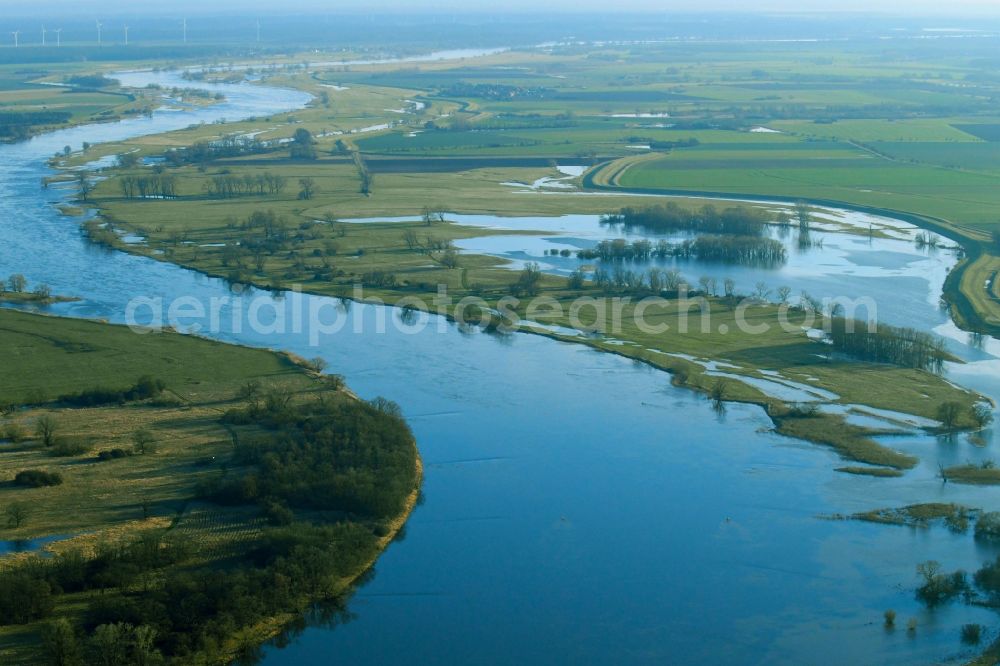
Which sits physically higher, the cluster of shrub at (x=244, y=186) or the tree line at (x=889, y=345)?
the cluster of shrub at (x=244, y=186)

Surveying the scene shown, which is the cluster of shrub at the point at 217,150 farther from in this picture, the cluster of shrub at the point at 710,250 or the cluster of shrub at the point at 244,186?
the cluster of shrub at the point at 710,250

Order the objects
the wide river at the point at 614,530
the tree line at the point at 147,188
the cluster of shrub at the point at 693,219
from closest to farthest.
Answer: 1. the wide river at the point at 614,530
2. the cluster of shrub at the point at 693,219
3. the tree line at the point at 147,188

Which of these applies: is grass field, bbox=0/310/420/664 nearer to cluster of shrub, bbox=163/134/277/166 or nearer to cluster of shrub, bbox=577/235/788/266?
cluster of shrub, bbox=577/235/788/266

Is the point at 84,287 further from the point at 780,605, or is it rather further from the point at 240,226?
the point at 780,605

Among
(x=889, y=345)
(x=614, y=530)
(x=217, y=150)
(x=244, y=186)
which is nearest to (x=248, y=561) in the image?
(x=614, y=530)

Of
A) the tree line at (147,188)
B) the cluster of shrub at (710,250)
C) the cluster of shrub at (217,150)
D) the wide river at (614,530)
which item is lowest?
the wide river at (614,530)

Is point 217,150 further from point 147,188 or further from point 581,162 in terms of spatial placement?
point 581,162

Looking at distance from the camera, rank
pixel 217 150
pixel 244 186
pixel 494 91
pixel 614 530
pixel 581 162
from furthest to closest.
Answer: pixel 494 91 → pixel 217 150 → pixel 581 162 → pixel 244 186 → pixel 614 530

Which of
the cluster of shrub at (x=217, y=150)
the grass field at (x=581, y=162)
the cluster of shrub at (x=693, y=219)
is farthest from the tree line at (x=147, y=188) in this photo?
the cluster of shrub at (x=693, y=219)

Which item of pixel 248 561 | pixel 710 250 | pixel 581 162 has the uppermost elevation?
pixel 581 162

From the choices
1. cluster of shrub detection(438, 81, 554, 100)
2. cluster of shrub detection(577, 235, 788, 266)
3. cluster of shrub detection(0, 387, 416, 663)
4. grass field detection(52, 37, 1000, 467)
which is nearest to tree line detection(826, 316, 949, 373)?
grass field detection(52, 37, 1000, 467)
